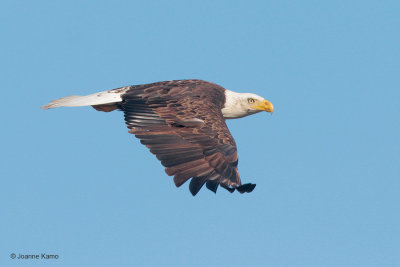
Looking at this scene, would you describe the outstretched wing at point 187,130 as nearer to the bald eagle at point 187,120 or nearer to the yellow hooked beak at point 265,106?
the bald eagle at point 187,120

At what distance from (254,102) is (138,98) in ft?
8.19

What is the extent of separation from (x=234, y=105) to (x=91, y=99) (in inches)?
110

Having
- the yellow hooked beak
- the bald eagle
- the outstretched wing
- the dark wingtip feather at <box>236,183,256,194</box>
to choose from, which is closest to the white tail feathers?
the bald eagle

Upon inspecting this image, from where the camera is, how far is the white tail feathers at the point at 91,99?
13500 mm

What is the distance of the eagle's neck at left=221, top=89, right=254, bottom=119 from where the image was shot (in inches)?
555

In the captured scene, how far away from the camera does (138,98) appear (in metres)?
13.3

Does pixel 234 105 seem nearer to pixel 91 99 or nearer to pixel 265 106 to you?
pixel 265 106

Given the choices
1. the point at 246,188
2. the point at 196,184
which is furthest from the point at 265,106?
the point at 196,184

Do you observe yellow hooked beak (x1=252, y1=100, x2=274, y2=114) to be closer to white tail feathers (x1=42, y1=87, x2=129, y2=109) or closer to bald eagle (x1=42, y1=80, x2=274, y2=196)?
bald eagle (x1=42, y1=80, x2=274, y2=196)

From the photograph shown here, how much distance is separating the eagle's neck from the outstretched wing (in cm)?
17

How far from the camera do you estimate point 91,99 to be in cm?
1368

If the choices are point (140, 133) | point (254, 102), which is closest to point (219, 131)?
point (140, 133)

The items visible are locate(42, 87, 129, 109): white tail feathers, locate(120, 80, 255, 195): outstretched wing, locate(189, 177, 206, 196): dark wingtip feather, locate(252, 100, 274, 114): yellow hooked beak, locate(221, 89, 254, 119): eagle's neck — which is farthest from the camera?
locate(252, 100, 274, 114): yellow hooked beak

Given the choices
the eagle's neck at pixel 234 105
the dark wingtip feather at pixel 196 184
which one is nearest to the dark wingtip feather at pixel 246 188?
the dark wingtip feather at pixel 196 184
